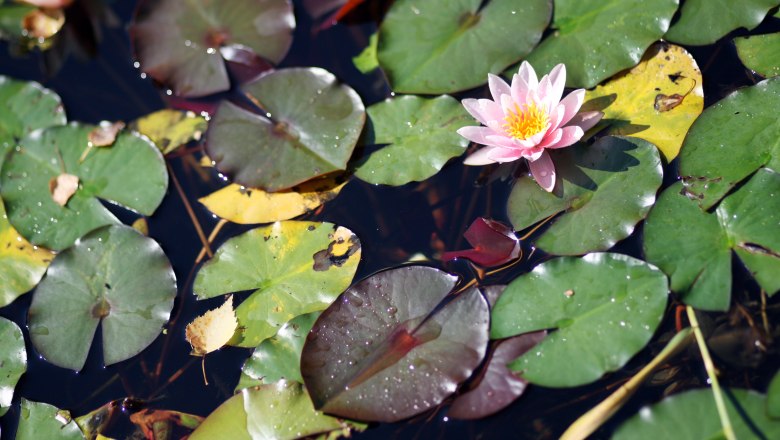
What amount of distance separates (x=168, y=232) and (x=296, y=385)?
1.06 metres

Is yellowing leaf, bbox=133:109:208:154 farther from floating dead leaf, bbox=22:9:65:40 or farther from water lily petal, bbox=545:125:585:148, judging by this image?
water lily petal, bbox=545:125:585:148

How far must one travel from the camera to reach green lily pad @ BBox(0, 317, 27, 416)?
2.72 m

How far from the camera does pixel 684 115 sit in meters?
2.67

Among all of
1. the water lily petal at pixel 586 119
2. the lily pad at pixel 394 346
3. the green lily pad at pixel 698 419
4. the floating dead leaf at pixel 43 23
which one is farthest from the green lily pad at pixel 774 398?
the floating dead leaf at pixel 43 23

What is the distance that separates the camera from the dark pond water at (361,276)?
2285mm

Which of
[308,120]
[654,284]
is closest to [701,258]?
[654,284]

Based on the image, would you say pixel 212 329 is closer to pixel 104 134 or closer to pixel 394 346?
pixel 394 346

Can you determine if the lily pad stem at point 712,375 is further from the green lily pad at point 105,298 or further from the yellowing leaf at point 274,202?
the green lily pad at point 105,298

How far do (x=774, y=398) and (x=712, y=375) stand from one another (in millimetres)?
183

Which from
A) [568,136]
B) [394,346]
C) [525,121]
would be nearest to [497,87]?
[525,121]

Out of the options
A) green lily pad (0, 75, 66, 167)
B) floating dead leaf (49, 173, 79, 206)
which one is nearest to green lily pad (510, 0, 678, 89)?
floating dead leaf (49, 173, 79, 206)

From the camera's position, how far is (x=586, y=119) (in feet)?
8.85

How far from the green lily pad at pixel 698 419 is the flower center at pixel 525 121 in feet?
3.75

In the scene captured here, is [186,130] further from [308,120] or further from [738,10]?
[738,10]
